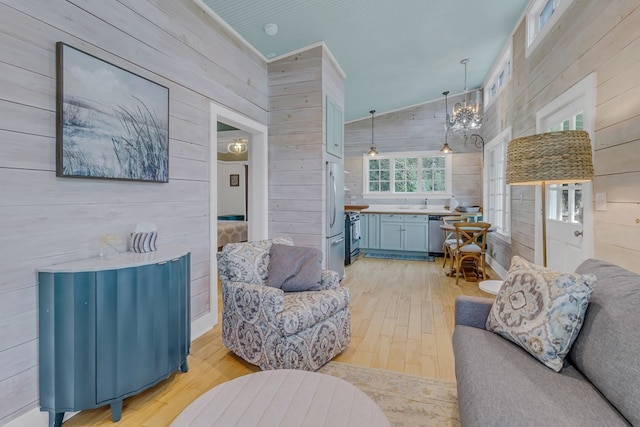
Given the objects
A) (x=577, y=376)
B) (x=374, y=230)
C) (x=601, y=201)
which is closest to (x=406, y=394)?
(x=577, y=376)

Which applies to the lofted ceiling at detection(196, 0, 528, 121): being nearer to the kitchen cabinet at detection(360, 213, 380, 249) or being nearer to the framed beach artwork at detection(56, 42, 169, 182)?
the framed beach artwork at detection(56, 42, 169, 182)

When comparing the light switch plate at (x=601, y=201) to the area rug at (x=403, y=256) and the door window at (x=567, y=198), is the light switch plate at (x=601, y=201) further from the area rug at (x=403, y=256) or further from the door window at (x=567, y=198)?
the area rug at (x=403, y=256)

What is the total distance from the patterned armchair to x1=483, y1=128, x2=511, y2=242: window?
129 inches

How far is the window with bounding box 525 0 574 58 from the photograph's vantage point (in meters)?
2.85

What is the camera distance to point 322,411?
1.14 metres

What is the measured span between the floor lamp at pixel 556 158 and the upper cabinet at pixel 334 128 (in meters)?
2.29

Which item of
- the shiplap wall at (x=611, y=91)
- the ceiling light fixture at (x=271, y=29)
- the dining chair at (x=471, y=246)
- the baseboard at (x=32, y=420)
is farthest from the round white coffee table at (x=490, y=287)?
the ceiling light fixture at (x=271, y=29)

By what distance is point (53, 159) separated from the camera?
5.59 feet

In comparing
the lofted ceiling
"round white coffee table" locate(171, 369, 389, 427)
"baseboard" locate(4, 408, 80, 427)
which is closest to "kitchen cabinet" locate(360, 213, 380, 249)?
the lofted ceiling

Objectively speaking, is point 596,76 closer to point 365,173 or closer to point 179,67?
point 179,67

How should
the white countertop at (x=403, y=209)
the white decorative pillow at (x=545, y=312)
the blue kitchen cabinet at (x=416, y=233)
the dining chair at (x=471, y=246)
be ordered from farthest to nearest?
the white countertop at (x=403, y=209) → the blue kitchen cabinet at (x=416, y=233) → the dining chair at (x=471, y=246) → the white decorative pillow at (x=545, y=312)

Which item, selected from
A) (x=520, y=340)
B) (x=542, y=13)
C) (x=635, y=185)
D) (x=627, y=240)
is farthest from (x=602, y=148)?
(x=542, y=13)

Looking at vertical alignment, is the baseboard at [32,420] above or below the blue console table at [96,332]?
below

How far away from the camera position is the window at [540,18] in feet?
9.36
